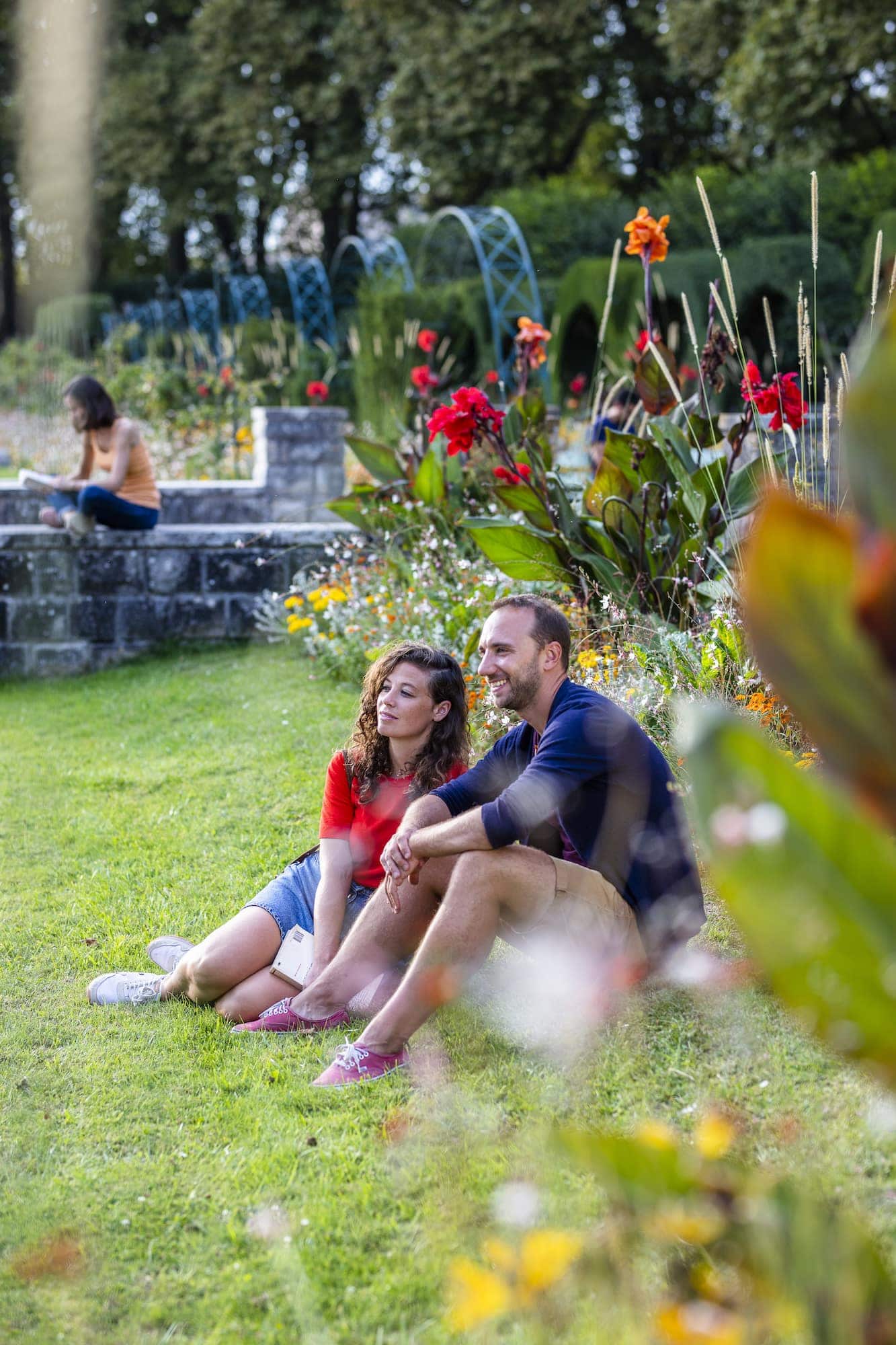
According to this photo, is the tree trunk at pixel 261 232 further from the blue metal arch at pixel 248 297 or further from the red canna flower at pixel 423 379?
the red canna flower at pixel 423 379

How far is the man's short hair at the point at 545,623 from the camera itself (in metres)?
3.01

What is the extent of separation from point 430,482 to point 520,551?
1637mm

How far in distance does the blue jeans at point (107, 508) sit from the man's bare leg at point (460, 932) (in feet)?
16.1

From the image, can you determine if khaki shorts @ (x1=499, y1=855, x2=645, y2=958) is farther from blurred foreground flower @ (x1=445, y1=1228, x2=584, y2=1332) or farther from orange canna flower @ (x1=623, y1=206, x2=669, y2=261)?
orange canna flower @ (x1=623, y1=206, x2=669, y2=261)

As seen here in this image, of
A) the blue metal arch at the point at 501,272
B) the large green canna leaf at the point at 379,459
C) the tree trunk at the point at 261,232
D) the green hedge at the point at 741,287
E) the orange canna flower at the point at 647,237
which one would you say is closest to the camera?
the orange canna flower at the point at 647,237

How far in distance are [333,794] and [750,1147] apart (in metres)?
1.42

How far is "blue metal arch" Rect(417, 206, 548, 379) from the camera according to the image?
45.3 feet

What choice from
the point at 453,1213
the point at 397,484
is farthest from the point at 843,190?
the point at 453,1213

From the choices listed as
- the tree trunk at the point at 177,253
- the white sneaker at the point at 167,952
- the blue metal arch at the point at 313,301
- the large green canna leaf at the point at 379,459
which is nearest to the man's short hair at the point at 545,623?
the white sneaker at the point at 167,952

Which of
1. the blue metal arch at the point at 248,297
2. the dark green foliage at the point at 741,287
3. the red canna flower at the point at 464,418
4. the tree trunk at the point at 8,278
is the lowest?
the red canna flower at the point at 464,418

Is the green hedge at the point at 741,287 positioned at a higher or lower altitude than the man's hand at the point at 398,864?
higher

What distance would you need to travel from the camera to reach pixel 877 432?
98 centimetres

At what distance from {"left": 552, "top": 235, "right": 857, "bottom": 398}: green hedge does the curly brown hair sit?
11650 millimetres

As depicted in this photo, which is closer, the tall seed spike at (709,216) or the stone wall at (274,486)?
the tall seed spike at (709,216)
